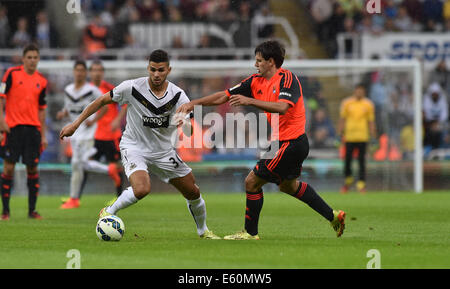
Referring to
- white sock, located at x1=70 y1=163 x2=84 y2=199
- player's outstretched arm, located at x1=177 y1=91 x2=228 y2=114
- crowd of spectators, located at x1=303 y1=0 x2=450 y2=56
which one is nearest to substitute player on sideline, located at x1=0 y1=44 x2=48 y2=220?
white sock, located at x1=70 y1=163 x2=84 y2=199

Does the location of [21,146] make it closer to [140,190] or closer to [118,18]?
[140,190]

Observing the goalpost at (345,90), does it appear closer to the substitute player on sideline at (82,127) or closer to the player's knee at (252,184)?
the substitute player on sideline at (82,127)

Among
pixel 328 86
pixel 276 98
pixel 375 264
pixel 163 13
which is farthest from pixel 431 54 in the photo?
pixel 375 264

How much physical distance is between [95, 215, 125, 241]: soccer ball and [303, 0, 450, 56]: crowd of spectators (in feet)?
59.7

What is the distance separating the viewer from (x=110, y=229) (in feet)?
28.6

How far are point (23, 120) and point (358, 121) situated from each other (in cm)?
849

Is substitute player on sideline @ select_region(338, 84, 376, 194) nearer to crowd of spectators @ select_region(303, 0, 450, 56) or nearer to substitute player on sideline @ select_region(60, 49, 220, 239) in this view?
crowd of spectators @ select_region(303, 0, 450, 56)

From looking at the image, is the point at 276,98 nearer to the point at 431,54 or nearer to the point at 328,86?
the point at 328,86

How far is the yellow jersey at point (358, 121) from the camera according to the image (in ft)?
59.7

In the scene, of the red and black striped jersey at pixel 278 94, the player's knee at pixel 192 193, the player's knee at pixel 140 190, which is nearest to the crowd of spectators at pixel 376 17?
the red and black striped jersey at pixel 278 94

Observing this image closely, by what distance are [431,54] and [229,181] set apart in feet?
29.1

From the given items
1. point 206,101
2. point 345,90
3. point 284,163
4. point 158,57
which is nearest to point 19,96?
point 158,57
